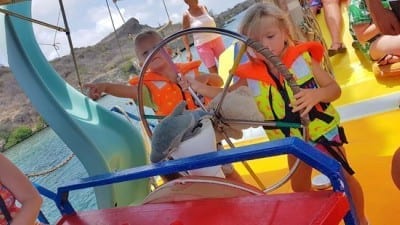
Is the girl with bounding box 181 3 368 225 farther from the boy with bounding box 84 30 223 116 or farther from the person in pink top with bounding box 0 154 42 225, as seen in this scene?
the person in pink top with bounding box 0 154 42 225

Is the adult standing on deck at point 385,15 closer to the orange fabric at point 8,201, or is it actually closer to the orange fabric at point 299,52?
the orange fabric at point 299,52

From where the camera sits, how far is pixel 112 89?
2146 millimetres

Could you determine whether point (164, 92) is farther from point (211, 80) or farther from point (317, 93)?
point (317, 93)

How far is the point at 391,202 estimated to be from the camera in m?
1.73

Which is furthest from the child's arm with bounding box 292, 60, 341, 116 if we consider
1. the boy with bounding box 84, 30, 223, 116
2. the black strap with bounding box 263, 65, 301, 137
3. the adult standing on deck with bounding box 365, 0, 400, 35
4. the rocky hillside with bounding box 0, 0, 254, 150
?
the rocky hillside with bounding box 0, 0, 254, 150

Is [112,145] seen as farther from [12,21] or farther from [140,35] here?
[12,21]

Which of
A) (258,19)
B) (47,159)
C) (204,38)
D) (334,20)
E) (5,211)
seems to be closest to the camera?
(5,211)

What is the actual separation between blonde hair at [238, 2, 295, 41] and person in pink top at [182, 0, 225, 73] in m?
2.33

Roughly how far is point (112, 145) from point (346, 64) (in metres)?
1.71

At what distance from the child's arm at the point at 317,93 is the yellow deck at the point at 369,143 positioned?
1.65 feet

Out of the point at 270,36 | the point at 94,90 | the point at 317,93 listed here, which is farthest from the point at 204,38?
A: the point at 317,93

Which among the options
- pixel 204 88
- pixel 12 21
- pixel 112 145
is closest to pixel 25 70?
pixel 12 21

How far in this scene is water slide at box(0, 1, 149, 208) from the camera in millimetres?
1951

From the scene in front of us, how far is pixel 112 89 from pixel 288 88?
889 millimetres
